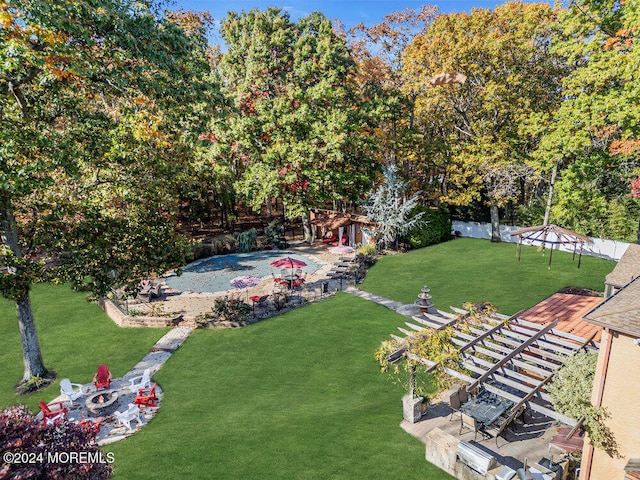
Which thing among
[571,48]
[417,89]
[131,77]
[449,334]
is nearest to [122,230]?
[131,77]

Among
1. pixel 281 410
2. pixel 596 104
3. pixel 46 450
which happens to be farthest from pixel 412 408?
pixel 596 104

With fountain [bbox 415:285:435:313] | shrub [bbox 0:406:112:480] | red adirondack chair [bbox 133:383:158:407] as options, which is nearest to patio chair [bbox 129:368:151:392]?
red adirondack chair [bbox 133:383:158:407]

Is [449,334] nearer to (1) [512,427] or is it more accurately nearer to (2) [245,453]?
(1) [512,427]

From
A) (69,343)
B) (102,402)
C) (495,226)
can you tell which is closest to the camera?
(102,402)

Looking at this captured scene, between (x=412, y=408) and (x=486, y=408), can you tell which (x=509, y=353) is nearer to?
(x=486, y=408)

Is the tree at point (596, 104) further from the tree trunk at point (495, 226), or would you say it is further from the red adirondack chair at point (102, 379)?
the red adirondack chair at point (102, 379)

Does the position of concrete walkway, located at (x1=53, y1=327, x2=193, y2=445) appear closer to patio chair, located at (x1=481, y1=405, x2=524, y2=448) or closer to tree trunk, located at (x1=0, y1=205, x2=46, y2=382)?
tree trunk, located at (x1=0, y1=205, x2=46, y2=382)

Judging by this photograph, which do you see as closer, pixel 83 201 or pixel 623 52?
pixel 83 201
